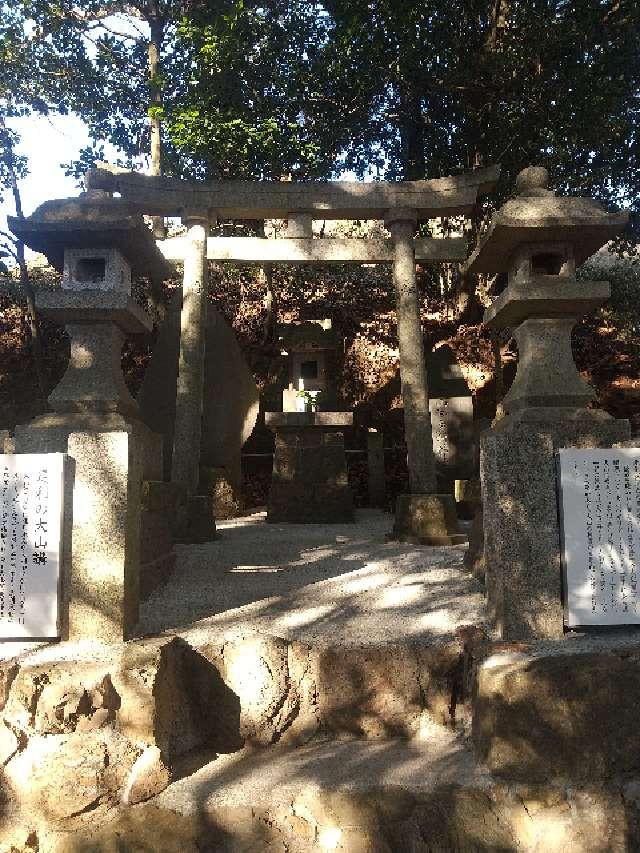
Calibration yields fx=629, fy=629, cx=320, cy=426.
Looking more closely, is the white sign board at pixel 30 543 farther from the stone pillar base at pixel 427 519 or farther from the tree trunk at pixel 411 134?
the tree trunk at pixel 411 134

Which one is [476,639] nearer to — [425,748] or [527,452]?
[425,748]

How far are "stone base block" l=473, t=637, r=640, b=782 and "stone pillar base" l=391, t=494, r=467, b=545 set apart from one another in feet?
11.0

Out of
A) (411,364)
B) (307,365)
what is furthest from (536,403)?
(307,365)

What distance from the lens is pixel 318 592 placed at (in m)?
4.33

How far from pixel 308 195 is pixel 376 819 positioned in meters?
6.20

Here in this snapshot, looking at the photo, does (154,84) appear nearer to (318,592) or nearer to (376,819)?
(318,592)

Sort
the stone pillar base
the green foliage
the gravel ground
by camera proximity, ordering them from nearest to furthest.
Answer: the gravel ground → the stone pillar base → the green foliage

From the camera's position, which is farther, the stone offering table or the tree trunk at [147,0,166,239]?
the tree trunk at [147,0,166,239]

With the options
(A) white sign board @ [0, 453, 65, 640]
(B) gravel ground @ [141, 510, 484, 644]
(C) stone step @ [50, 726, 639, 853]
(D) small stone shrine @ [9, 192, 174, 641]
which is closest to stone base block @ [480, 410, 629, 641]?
(B) gravel ground @ [141, 510, 484, 644]

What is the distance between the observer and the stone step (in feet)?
8.19

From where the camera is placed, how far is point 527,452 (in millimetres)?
3365

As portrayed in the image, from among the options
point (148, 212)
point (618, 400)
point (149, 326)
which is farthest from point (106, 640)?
point (618, 400)

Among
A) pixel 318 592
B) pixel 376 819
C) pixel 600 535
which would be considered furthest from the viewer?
pixel 318 592

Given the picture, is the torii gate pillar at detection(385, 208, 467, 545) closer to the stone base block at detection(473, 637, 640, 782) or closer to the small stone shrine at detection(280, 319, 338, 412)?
the small stone shrine at detection(280, 319, 338, 412)
